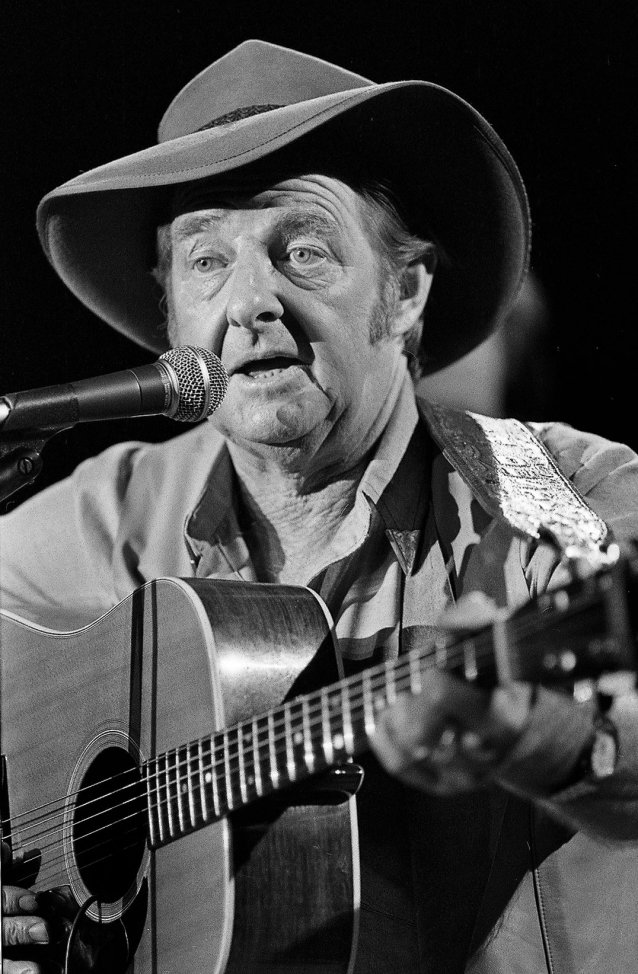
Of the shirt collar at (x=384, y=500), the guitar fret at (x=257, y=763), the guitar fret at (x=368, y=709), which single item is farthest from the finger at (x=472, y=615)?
the shirt collar at (x=384, y=500)

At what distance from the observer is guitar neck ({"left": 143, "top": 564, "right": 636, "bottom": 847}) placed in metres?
1.19

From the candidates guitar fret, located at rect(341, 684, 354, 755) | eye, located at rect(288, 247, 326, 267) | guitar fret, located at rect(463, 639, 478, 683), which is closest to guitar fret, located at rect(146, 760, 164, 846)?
guitar fret, located at rect(341, 684, 354, 755)

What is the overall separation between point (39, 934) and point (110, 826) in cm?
24

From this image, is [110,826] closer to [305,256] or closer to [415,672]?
[415,672]

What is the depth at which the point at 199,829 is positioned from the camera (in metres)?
1.62

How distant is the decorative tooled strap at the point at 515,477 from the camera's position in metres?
1.99

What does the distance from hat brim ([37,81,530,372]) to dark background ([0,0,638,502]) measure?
0.31 feet

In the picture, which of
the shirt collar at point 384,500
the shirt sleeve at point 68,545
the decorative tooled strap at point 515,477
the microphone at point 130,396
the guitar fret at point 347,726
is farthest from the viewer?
the shirt sleeve at point 68,545

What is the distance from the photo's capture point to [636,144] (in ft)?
7.41

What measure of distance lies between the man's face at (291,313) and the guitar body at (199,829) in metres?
0.48

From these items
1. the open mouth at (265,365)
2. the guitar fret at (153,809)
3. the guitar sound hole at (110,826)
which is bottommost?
the guitar sound hole at (110,826)

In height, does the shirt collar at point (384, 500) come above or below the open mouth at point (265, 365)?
below

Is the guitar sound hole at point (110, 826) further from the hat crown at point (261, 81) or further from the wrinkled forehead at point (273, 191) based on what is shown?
the hat crown at point (261, 81)

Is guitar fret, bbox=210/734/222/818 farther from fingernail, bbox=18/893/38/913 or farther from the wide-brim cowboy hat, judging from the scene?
the wide-brim cowboy hat
